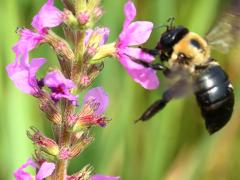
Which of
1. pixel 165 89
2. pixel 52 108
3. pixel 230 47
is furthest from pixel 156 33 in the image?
pixel 52 108

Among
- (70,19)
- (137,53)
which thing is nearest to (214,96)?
(137,53)

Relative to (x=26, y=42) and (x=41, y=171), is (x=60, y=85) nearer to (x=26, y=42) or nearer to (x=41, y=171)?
(x=26, y=42)

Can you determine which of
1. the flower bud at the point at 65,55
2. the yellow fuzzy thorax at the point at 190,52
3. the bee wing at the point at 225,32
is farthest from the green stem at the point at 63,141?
the bee wing at the point at 225,32

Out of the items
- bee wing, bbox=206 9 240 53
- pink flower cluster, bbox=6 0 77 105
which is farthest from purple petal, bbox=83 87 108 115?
bee wing, bbox=206 9 240 53

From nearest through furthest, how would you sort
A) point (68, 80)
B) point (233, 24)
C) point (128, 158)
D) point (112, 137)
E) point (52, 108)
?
point (68, 80) < point (52, 108) < point (233, 24) < point (128, 158) < point (112, 137)

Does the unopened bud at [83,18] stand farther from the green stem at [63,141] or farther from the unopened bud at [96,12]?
the green stem at [63,141]

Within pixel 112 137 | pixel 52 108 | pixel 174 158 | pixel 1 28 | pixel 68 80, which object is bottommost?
pixel 174 158

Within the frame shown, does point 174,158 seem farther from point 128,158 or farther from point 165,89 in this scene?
point 165,89
